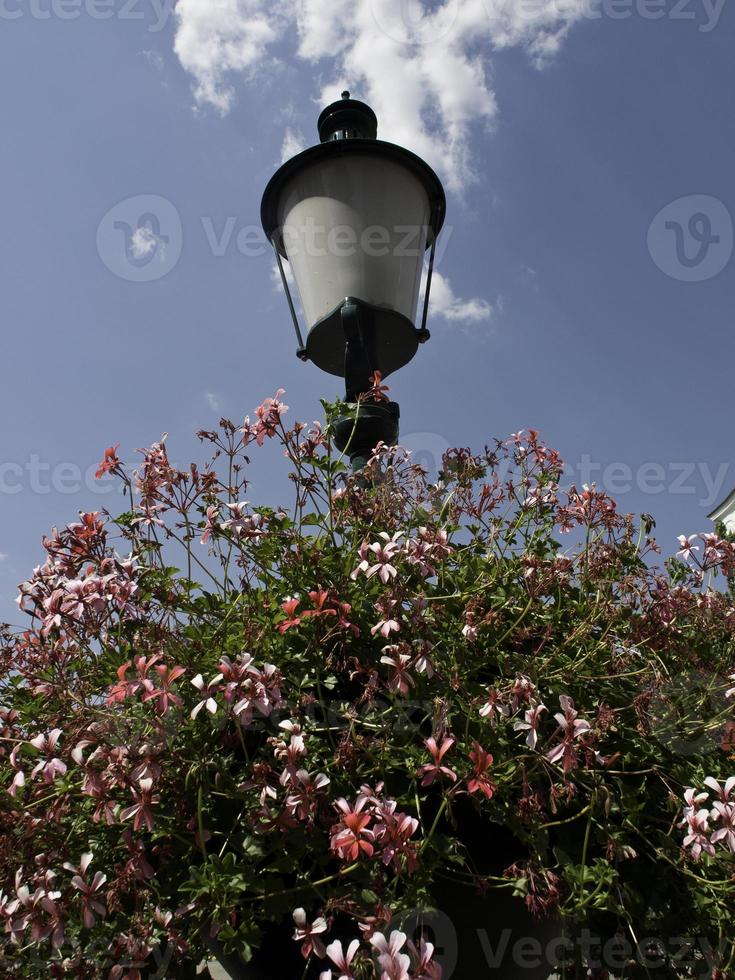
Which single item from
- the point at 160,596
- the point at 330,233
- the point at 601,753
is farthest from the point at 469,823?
the point at 330,233

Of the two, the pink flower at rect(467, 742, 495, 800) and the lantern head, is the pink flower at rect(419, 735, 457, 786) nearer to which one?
the pink flower at rect(467, 742, 495, 800)

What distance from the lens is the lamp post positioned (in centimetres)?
272

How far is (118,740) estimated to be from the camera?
1397mm

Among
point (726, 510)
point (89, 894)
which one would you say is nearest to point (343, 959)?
point (89, 894)

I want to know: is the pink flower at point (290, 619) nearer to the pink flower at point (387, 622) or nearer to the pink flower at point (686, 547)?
the pink flower at point (387, 622)

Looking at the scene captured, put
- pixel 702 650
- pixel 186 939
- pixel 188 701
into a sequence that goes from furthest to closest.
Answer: pixel 702 650, pixel 188 701, pixel 186 939

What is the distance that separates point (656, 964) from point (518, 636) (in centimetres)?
72

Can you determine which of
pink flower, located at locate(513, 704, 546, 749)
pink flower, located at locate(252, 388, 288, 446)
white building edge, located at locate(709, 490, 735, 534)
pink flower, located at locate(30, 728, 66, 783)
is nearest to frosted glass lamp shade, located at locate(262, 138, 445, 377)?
pink flower, located at locate(252, 388, 288, 446)

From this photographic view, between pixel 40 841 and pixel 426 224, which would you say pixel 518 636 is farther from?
pixel 426 224

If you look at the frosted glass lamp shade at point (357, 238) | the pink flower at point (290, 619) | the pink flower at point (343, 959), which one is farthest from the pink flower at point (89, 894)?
the frosted glass lamp shade at point (357, 238)

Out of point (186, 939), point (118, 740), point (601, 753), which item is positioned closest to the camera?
point (186, 939)

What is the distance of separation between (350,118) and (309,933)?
3.20 m

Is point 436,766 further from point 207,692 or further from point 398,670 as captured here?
point 207,692

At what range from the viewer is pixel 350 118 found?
3.24 m
